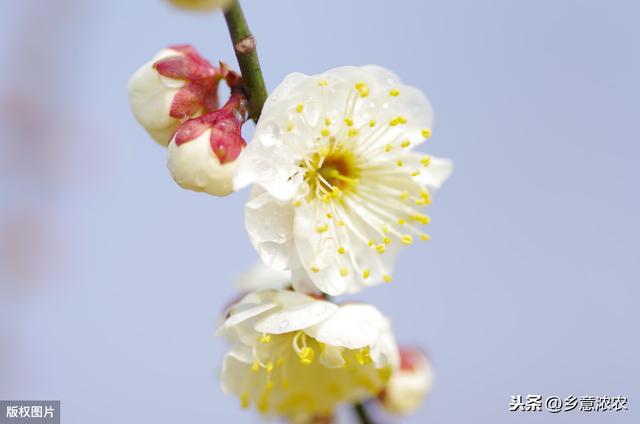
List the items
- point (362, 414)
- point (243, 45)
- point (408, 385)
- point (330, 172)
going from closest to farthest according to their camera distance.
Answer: point (243, 45) < point (330, 172) < point (362, 414) < point (408, 385)

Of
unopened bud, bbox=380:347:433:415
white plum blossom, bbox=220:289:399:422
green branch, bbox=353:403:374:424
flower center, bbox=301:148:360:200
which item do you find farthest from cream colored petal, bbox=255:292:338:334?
unopened bud, bbox=380:347:433:415

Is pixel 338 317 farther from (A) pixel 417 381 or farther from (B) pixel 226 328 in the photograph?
(A) pixel 417 381

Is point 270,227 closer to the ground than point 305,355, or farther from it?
farther from it

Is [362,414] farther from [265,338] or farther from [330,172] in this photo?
[330,172]

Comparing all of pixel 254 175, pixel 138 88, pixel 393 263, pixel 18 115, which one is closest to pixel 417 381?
pixel 393 263

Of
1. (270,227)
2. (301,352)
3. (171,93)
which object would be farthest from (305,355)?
(171,93)
